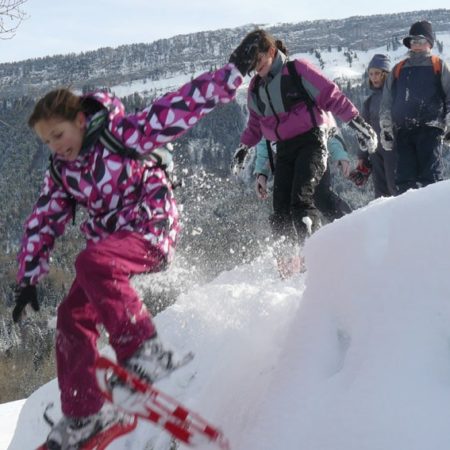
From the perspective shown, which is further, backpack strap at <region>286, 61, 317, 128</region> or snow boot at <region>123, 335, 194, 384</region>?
backpack strap at <region>286, 61, 317, 128</region>

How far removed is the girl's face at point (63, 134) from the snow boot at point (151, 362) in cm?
99

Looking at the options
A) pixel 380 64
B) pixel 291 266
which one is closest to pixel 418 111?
pixel 380 64

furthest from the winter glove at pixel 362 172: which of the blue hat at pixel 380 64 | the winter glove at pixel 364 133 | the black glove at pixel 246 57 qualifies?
the black glove at pixel 246 57

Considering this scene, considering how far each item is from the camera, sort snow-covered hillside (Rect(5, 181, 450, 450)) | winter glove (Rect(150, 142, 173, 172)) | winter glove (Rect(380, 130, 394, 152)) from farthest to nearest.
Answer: winter glove (Rect(380, 130, 394, 152)), winter glove (Rect(150, 142, 173, 172)), snow-covered hillside (Rect(5, 181, 450, 450))

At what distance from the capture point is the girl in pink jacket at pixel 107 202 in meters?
2.47

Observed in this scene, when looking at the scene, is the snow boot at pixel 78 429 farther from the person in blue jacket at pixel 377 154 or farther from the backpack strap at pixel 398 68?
the person in blue jacket at pixel 377 154

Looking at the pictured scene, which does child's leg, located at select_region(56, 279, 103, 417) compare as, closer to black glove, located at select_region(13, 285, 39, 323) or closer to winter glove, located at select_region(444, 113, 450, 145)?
black glove, located at select_region(13, 285, 39, 323)

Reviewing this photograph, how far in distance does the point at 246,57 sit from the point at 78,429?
194 centimetres

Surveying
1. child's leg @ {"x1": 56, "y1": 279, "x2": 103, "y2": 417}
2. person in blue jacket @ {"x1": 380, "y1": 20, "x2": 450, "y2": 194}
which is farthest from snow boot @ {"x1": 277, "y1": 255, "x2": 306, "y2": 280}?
child's leg @ {"x1": 56, "y1": 279, "x2": 103, "y2": 417}

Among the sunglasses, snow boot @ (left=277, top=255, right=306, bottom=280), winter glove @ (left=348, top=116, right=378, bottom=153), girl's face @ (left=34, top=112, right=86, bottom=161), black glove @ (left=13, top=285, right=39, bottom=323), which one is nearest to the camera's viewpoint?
girl's face @ (left=34, top=112, right=86, bottom=161)

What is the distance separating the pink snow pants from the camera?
7.88 feet

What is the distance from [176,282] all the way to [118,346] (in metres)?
3.50

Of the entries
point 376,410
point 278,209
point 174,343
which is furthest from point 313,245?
point 278,209

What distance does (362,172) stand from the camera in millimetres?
6805
